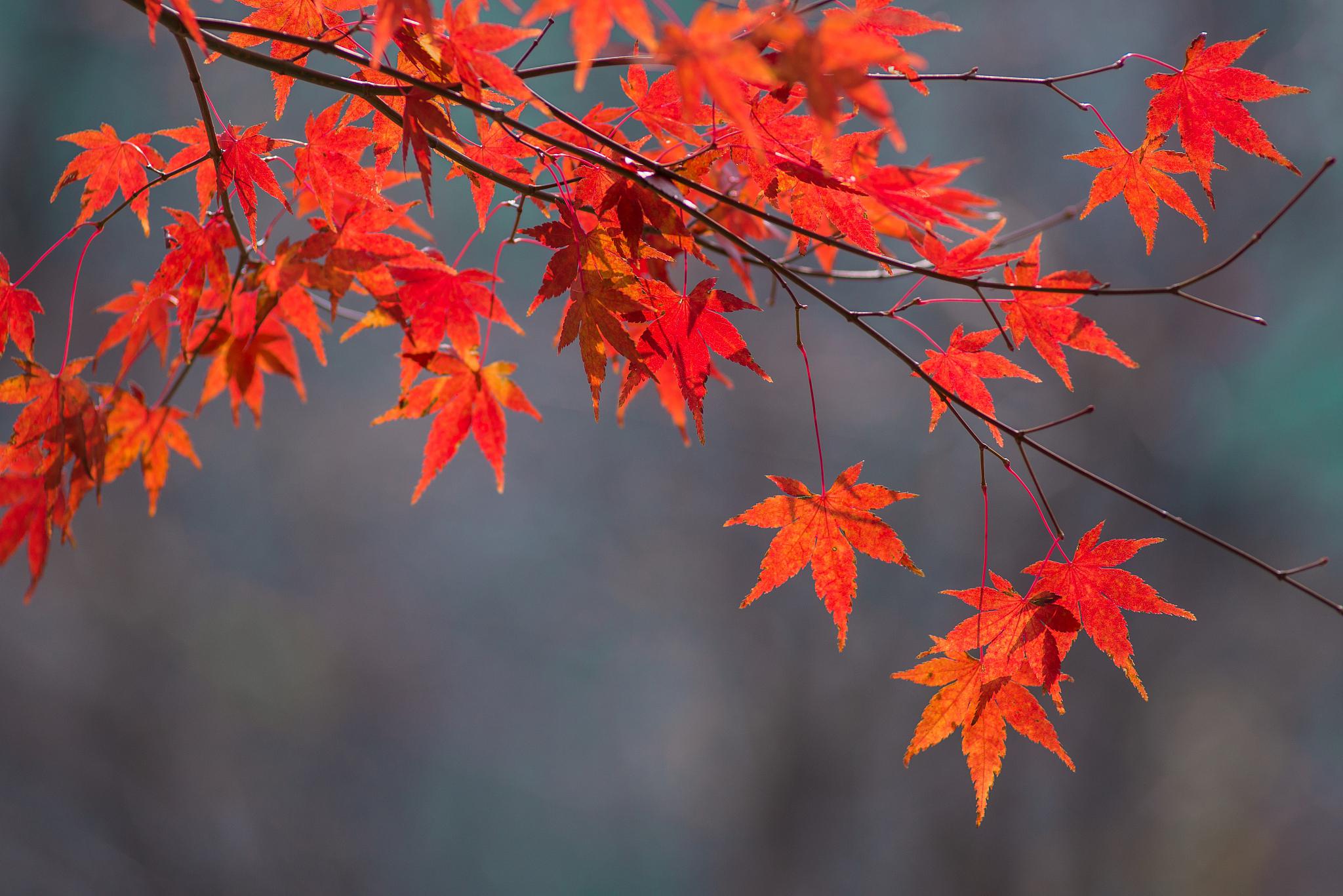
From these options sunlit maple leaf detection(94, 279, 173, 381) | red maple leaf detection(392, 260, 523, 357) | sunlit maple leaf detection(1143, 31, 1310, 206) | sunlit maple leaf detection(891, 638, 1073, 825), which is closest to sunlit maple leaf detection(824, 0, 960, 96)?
sunlit maple leaf detection(1143, 31, 1310, 206)

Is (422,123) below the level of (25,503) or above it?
above

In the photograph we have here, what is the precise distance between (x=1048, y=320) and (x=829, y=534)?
0.79 ft

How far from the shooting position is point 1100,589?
614 millimetres

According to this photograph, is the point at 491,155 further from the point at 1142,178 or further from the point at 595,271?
the point at 1142,178

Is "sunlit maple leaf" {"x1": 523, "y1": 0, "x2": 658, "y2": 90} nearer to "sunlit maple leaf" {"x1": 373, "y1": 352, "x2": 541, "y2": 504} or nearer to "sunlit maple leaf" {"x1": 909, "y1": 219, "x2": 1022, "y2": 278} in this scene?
"sunlit maple leaf" {"x1": 909, "y1": 219, "x2": 1022, "y2": 278}

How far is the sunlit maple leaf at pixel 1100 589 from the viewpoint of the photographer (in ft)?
1.95

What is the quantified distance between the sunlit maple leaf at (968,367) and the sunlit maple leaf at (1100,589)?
109 millimetres

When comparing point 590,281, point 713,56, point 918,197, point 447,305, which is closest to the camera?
point 713,56

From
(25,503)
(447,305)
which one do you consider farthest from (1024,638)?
(25,503)

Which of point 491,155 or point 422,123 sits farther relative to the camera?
point 491,155

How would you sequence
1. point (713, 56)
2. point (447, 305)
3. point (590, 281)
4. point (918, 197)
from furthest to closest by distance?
point (447, 305)
point (590, 281)
point (918, 197)
point (713, 56)

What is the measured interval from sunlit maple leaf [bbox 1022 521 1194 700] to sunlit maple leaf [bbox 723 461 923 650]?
0.12 m

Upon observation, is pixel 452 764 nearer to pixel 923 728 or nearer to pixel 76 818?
pixel 76 818

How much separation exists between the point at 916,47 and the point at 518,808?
9.87ft
